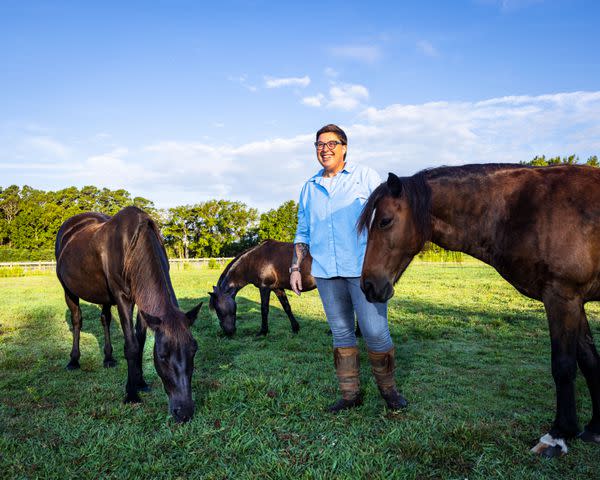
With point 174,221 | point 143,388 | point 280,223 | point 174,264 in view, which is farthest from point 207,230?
point 143,388

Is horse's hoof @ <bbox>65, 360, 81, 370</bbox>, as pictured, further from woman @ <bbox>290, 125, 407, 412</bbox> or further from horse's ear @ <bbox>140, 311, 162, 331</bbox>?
woman @ <bbox>290, 125, 407, 412</bbox>

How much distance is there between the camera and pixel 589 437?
3.01 m

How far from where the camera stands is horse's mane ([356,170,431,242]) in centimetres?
296

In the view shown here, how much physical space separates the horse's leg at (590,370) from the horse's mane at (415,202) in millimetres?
1432

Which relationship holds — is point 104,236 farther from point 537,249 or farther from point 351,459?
point 537,249

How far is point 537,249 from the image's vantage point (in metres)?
2.77

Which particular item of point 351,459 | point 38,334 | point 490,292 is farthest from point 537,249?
point 490,292

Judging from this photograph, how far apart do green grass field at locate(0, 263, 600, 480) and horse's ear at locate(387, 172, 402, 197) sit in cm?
187

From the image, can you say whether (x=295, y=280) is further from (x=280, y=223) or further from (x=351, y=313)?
(x=280, y=223)

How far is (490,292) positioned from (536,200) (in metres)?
11.0

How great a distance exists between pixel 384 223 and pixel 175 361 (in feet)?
7.37

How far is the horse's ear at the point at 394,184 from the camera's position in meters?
2.85

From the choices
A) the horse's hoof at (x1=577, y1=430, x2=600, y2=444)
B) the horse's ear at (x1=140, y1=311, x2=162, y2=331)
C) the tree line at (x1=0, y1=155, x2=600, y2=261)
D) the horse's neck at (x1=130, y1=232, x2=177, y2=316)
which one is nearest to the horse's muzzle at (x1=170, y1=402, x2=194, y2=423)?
the horse's ear at (x1=140, y1=311, x2=162, y2=331)

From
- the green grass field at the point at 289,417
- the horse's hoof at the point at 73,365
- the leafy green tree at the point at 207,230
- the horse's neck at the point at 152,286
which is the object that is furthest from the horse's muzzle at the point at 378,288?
the leafy green tree at the point at 207,230
